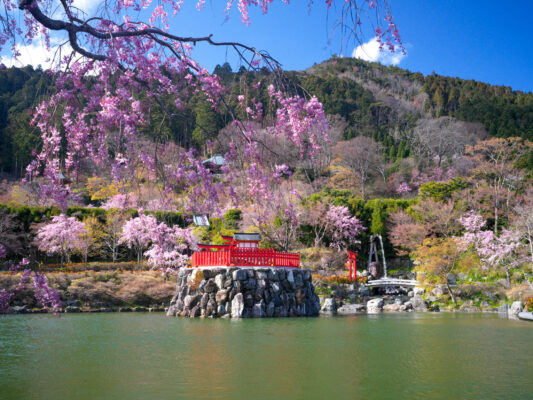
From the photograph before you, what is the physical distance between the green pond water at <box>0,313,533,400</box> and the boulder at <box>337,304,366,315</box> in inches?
203

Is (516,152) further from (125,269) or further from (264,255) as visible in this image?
(125,269)

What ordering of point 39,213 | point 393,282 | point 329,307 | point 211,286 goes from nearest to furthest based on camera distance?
point 211,286 < point 329,307 < point 393,282 < point 39,213

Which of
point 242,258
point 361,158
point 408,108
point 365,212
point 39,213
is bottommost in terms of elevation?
point 242,258

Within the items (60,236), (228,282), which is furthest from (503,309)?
(60,236)

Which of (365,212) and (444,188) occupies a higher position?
(444,188)

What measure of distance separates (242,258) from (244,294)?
3.60ft

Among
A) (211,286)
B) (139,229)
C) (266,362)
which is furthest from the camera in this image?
(139,229)

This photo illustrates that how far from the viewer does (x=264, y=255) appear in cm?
1481

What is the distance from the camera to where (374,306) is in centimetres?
1750

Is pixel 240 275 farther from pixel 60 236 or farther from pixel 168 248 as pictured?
pixel 60 236

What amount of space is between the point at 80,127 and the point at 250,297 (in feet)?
34.8

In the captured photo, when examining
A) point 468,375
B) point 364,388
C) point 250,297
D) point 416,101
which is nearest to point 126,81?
point 364,388

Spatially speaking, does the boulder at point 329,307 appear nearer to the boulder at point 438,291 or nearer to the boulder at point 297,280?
the boulder at point 297,280

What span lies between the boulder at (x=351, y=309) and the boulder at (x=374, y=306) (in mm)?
212
